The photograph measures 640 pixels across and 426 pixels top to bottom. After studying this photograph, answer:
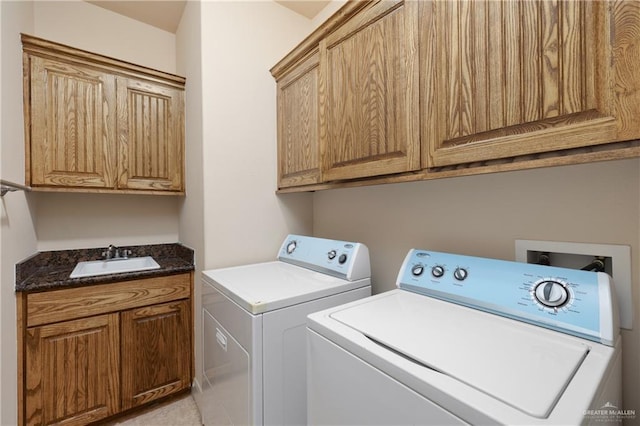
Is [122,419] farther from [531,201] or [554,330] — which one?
[531,201]

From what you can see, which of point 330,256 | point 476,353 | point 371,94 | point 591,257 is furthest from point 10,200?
point 591,257

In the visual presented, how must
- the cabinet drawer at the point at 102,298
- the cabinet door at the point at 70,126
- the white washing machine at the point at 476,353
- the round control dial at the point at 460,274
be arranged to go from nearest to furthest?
the white washing machine at the point at 476,353, the round control dial at the point at 460,274, the cabinet drawer at the point at 102,298, the cabinet door at the point at 70,126

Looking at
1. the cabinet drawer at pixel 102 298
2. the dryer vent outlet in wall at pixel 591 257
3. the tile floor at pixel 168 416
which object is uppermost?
the dryer vent outlet in wall at pixel 591 257

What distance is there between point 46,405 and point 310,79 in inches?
90.0

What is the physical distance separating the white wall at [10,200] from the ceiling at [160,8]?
591 millimetres

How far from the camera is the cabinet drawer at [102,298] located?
58.0 inches

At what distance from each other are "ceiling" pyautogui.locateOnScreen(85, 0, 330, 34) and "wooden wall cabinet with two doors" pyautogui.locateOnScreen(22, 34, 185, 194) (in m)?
0.51

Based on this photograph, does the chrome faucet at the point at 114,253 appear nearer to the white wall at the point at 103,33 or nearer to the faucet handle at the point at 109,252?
the faucet handle at the point at 109,252

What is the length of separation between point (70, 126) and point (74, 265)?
0.94 m

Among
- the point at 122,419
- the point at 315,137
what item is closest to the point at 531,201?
the point at 315,137

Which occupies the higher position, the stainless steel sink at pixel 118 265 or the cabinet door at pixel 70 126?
the cabinet door at pixel 70 126

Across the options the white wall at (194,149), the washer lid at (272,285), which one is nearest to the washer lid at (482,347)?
the washer lid at (272,285)

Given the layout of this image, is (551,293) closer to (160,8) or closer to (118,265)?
(118,265)

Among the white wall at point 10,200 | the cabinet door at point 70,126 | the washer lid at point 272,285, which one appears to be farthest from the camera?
the cabinet door at point 70,126
